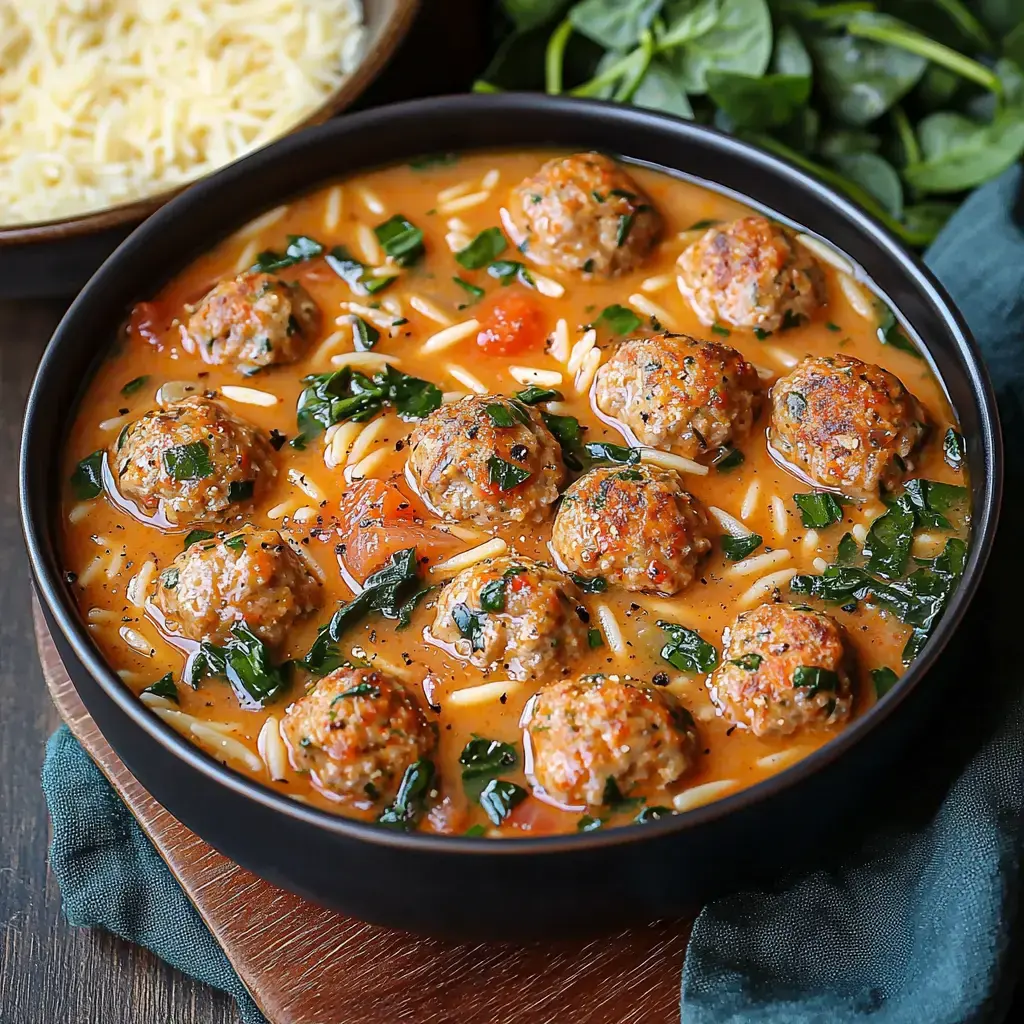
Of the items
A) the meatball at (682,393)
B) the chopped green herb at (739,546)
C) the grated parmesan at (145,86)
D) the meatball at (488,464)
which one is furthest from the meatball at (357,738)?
the grated parmesan at (145,86)

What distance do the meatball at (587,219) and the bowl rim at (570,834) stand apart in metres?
0.29

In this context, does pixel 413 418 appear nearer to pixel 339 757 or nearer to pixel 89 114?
pixel 339 757

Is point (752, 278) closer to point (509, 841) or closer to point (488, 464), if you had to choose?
point (488, 464)

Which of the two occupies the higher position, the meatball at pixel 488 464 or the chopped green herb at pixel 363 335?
the meatball at pixel 488 464

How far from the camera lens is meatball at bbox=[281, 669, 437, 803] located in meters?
3.43

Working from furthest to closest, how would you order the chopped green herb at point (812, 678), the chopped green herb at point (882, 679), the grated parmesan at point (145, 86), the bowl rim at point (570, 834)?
the grated parmesan at point (145, 86)
the chopped green herb at point (882, 679)
the chopped green herb at point (812, 678)
the bowl rim at point (570, 834)

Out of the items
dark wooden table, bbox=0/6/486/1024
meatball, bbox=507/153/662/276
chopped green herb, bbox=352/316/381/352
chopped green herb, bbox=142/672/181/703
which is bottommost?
dark wooden table, bbox=0/6/486/1024

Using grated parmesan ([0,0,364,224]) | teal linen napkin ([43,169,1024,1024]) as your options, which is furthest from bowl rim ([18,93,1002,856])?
grated parmesan ([0,0,364,224])

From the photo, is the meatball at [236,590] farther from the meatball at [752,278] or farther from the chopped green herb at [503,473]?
the meatball at [752,278]

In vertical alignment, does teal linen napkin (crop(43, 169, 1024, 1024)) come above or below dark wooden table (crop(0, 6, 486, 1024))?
above

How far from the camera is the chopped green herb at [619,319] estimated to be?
4.44m

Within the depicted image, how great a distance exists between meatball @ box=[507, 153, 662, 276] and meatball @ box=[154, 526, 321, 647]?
1.49 metres

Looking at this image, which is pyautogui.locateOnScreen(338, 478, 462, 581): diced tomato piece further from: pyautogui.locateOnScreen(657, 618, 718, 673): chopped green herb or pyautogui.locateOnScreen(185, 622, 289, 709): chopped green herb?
pyautogui.locateOnScreen(657, 618, 718, 673): chopped green herb

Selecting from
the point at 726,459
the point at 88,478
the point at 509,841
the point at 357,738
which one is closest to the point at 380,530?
the point at 357,738
